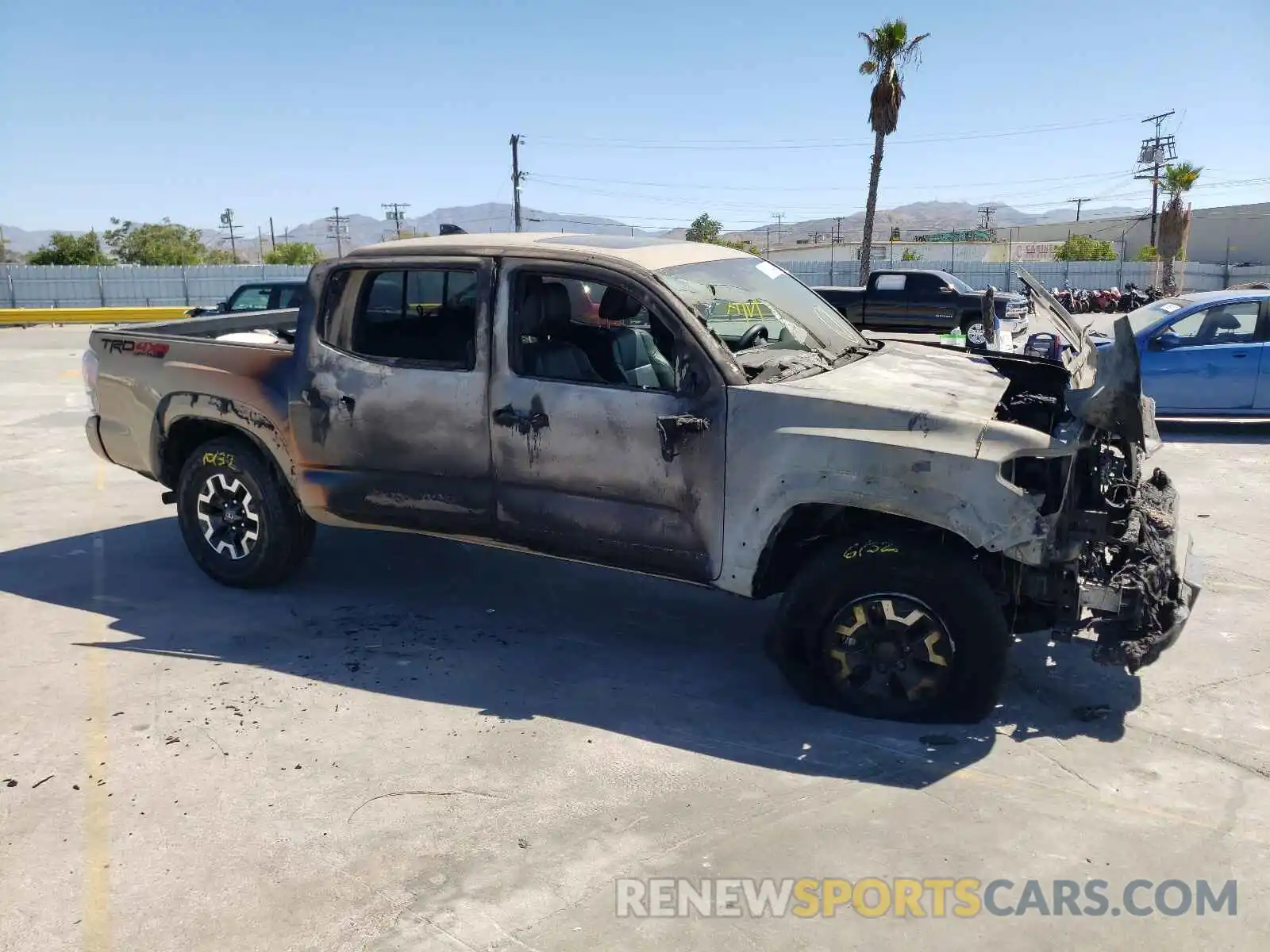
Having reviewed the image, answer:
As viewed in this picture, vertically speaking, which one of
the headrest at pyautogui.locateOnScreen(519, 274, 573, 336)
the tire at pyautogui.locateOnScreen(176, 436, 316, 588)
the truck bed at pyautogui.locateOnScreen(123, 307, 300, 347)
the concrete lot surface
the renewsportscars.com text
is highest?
the headrest at pyautogui.locateOnScreen(519, 274, 573, 336)

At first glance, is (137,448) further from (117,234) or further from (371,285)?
(117,234)

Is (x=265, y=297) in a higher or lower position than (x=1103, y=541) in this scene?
higher

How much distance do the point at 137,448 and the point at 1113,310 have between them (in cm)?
3524

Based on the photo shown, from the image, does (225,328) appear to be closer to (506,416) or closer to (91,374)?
(91,374)

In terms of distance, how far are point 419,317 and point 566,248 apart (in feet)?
2.86

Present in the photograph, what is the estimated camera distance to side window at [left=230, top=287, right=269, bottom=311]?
16.5 meters

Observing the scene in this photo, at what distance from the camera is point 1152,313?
421 inches

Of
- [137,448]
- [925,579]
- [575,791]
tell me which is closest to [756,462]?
[925,579]

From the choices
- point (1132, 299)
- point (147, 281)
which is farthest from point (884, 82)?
point (147, 281)

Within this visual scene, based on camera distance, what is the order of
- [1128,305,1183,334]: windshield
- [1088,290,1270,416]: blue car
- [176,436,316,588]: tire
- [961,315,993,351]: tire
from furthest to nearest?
[1128,305,1183,334]: windshield → [1088,290,1270,416]: blue car → [961,315,993,351]: tire → [176,436,316,588]: tire

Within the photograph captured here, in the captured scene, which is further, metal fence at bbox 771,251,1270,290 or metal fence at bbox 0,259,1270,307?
metal fence at bbox 771,251,1270,290

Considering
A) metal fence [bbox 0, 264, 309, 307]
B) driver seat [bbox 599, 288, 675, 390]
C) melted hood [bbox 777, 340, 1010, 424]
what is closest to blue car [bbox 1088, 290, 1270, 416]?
melted hood [bbox 777, 340, 1010, 424]

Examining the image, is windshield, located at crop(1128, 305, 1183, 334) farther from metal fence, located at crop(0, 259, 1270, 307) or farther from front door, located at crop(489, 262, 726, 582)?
metal fence, located at crop(0, 259, 1270, 307)

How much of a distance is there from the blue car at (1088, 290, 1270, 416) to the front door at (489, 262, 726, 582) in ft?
24.8
